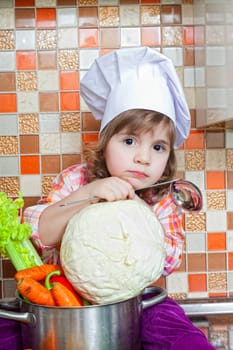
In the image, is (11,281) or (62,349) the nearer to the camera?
(62,349)

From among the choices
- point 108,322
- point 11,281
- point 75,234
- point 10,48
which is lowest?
point 11,281

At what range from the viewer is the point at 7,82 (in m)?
1.11

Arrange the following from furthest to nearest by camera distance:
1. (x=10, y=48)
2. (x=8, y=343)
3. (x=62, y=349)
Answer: (x=10, y=48) → (x=8, y=343) → (x=62, y=349)

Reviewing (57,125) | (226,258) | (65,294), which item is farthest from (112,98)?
(226,258)

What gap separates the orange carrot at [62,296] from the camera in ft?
2.30

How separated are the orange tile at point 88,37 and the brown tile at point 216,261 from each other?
550mm

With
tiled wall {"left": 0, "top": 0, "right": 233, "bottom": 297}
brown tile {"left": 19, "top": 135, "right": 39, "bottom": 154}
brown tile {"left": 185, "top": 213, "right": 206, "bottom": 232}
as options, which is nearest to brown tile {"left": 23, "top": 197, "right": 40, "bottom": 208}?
tiled wall {"left": 0, "top": 0, "right": 233, "bottom": 297}

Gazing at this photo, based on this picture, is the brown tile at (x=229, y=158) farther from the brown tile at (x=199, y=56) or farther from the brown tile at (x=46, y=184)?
the brown tile at (x=46, y=184)

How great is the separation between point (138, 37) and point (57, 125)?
268 mm

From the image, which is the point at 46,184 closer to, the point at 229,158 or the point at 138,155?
the point at 138,155

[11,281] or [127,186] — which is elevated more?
[127,186]

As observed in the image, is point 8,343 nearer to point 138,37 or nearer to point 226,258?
point 226,258

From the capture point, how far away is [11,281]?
1133 mm

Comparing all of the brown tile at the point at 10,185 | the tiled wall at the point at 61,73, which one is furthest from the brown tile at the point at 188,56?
the brown tile at the point at 10,185
